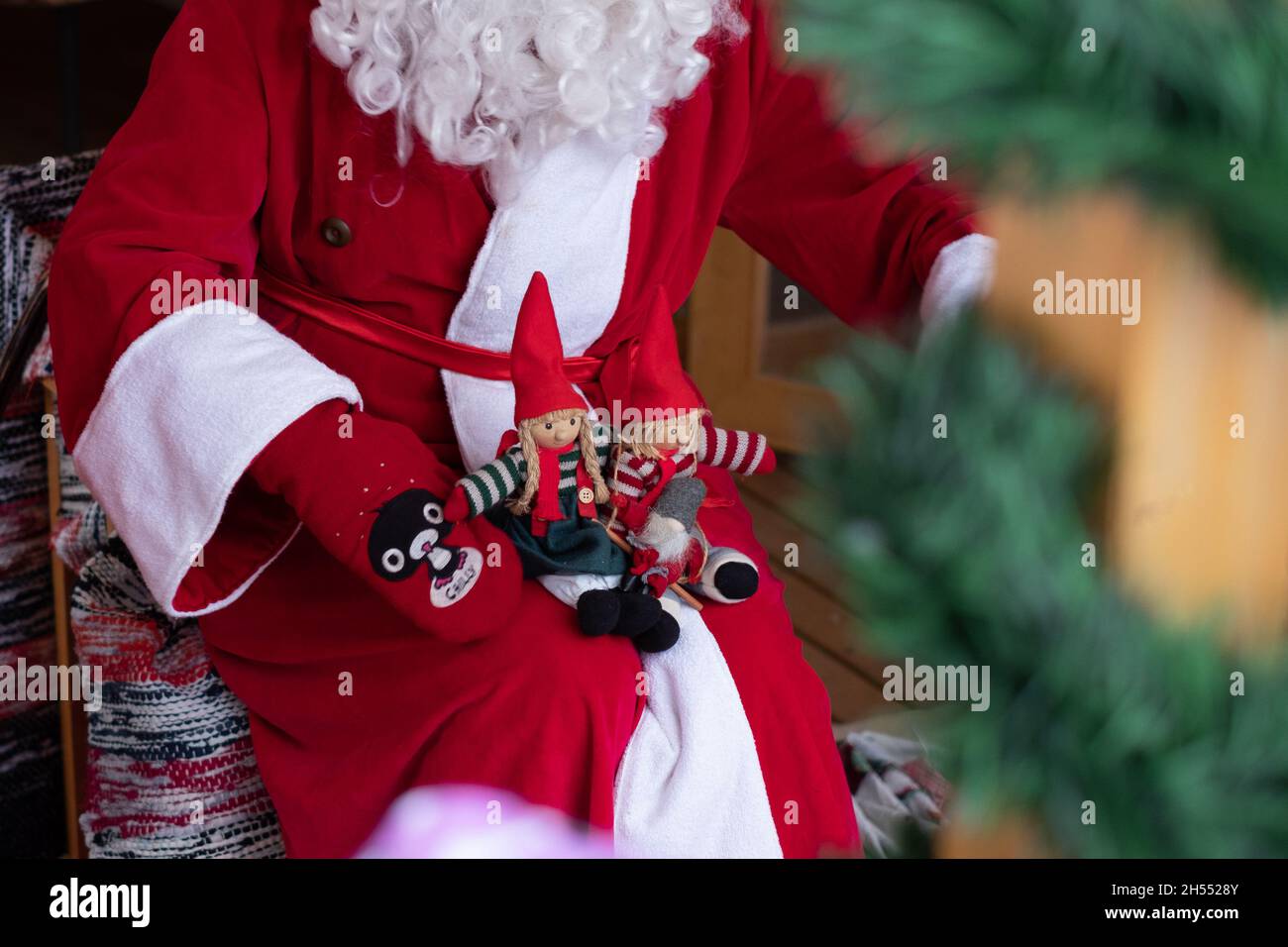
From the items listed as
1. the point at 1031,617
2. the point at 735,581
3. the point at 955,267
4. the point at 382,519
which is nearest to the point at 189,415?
the point at 382,519

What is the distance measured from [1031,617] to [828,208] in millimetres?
975

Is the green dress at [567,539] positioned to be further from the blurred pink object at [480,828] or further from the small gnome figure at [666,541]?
the blurred pink object at [480,828]

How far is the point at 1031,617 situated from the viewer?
7.7 inches

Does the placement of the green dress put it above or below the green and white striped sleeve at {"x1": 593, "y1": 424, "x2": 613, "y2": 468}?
below

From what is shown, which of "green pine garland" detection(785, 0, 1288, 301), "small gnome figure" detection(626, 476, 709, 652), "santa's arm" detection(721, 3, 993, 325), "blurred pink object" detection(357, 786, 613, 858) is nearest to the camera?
"green pine garland" detection(785, 0, 1288, 301)

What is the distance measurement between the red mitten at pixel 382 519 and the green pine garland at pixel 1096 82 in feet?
2.23

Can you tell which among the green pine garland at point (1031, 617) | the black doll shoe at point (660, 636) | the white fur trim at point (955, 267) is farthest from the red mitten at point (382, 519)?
the green pine garland at point (1031, 617)

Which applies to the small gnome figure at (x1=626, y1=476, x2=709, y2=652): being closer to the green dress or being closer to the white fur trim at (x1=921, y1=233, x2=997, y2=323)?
the green dress

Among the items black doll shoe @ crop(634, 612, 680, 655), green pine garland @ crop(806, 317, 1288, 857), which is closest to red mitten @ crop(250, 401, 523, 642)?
black doll shoe @ crop(634, 612, 680, 655)

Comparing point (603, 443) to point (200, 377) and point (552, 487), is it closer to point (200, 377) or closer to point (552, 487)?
point (552, 487)

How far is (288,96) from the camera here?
955 mm

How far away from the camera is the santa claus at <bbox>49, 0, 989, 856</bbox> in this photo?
2.83 feet

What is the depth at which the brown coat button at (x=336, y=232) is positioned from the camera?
97cm
